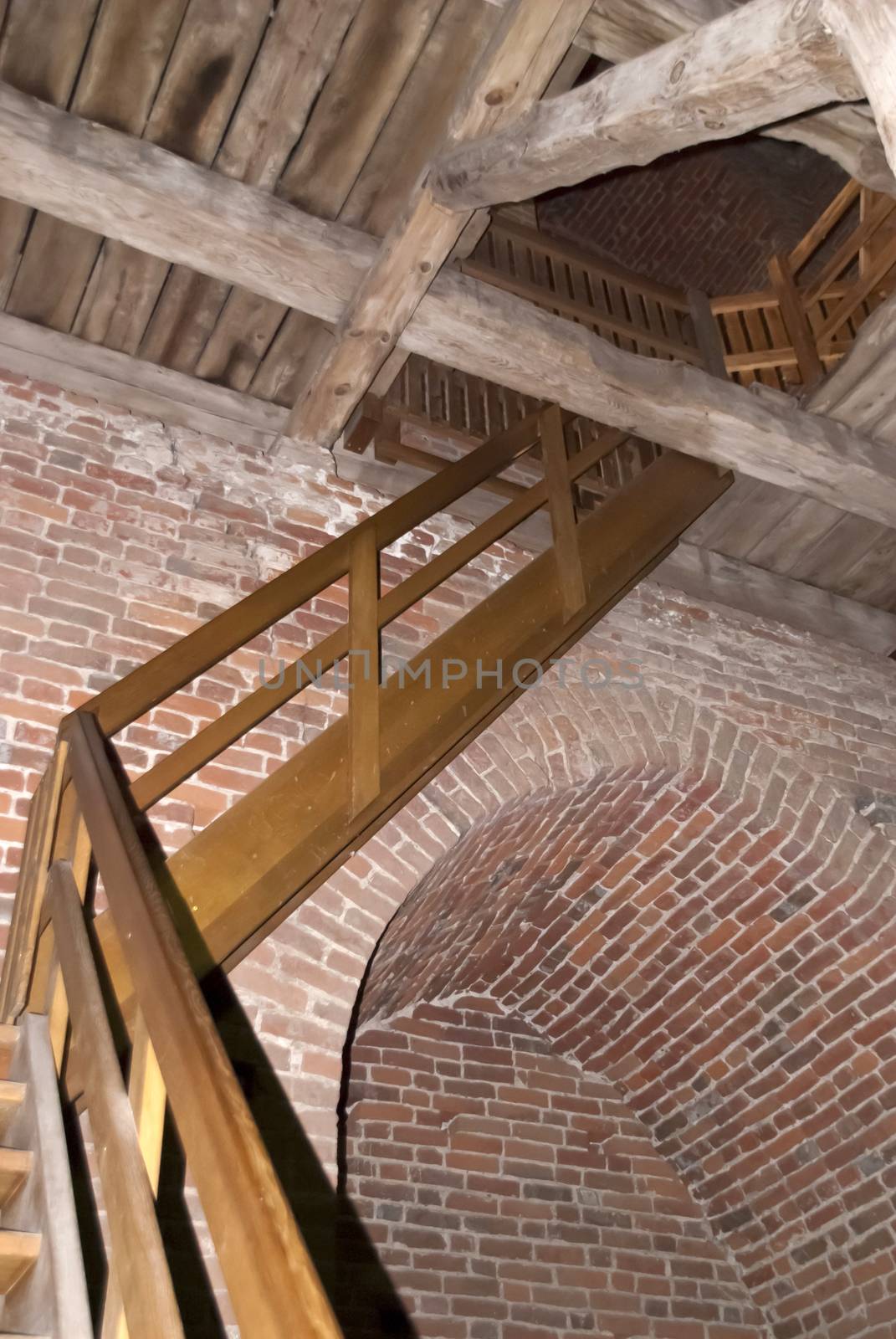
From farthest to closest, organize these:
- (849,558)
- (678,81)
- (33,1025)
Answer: (849,558)
(678,81)
(33,1025)

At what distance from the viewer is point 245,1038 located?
10.9 ft

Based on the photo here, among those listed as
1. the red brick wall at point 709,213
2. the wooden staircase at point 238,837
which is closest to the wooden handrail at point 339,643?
the wooden staircase at point 238,837

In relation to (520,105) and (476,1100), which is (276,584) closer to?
(520,105)

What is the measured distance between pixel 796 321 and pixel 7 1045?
488 centimetres

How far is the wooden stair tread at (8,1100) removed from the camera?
2.27m

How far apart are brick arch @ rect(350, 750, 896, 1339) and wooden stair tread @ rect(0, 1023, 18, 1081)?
207 cm

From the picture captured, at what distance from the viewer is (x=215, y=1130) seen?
150 cm

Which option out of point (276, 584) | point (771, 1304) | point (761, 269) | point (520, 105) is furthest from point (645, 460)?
point (761, 269)

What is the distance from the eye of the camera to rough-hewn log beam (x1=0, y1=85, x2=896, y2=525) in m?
3.80

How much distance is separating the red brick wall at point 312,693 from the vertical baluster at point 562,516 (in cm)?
44

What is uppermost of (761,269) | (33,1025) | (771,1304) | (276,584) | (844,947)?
(761,269)

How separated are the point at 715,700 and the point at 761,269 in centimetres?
822

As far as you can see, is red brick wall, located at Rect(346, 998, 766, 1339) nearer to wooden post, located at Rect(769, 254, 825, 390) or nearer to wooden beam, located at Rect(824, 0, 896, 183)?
wooden post, located at Rect(769, 254, 825, 390)

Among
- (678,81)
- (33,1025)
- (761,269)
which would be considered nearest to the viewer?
(33,1025)
